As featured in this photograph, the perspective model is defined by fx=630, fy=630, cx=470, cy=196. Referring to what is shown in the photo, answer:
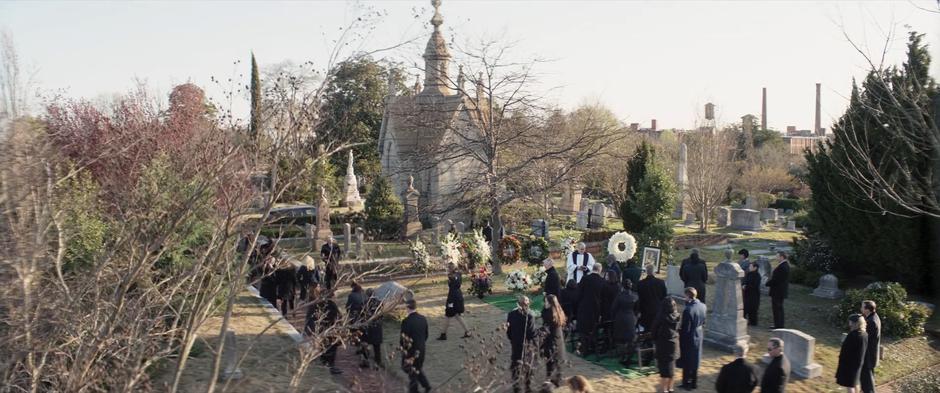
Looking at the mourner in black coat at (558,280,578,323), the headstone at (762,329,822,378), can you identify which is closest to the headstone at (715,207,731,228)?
the headstone at (762,329,822,378)

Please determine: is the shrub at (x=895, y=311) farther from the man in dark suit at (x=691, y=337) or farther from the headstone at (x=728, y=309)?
the man in dark suit at (x=691, y=337)

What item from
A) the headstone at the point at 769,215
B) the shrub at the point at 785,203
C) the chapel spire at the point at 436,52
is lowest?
the headstone at the point at 769,215

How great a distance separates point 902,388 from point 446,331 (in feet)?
24.4

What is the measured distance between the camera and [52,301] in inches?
226

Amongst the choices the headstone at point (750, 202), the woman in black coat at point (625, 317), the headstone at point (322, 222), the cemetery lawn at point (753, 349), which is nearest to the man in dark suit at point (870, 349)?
the cemetery lawn at point (753, 349)

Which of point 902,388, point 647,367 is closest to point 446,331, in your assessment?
point 647,367

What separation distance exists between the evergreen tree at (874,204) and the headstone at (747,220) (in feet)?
41.3

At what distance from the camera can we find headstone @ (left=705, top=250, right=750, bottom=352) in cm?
1111

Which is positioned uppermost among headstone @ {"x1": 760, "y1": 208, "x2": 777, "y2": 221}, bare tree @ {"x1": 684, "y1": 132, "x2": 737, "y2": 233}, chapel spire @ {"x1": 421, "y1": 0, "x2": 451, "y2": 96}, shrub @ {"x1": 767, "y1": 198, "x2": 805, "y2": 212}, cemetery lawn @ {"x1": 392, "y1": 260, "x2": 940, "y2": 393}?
chapel spire @ {"x1": 421, "y1": 0, "x2": 451, "y2": 96}

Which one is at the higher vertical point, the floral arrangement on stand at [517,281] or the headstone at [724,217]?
the headstone at [724,217]

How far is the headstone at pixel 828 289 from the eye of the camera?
15633 mm

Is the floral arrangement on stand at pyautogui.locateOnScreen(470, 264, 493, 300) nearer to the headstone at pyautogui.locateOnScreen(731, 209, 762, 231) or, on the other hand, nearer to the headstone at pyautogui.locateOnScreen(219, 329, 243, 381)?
the headstone at pyautogui.locateOnScreen(219, 329, 243, 381)

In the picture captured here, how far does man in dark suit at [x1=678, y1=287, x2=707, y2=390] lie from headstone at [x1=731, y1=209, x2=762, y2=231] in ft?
74.4

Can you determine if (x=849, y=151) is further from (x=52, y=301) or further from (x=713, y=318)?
(x=52, y=301)
